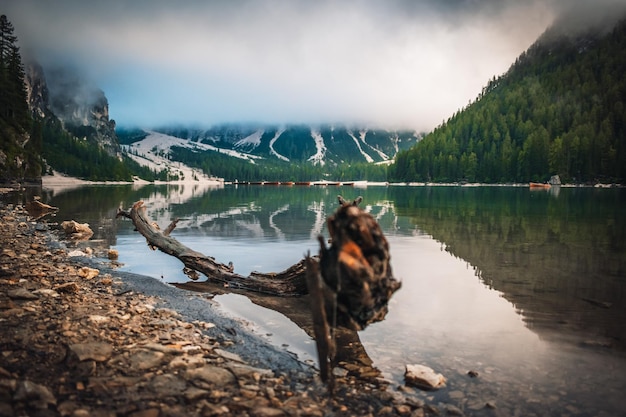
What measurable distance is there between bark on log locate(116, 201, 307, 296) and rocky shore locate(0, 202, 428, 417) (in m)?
2.66

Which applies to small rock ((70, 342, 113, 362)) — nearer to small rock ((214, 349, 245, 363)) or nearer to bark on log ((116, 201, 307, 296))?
small rock ((214, 349, 245, 363))

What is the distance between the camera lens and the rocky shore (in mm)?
5801

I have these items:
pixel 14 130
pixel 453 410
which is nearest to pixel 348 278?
pixel 453 410

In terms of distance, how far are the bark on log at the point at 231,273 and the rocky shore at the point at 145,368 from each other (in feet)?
8.73

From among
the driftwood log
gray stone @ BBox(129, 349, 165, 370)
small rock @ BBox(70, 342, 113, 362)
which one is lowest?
gray stone @ BBox(129, 349, 165, 370)

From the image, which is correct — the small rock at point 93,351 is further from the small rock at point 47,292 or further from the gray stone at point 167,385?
the small rock at point 47,292

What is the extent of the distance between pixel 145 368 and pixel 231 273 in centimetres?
797

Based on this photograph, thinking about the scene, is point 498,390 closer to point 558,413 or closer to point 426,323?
point 558,413

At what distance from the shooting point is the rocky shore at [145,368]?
19.0ft

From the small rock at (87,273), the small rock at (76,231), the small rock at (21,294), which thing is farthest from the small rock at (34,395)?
the small rock at (76,231)

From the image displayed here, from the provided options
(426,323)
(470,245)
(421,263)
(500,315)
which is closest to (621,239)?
(470,245)

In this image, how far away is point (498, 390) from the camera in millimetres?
7340

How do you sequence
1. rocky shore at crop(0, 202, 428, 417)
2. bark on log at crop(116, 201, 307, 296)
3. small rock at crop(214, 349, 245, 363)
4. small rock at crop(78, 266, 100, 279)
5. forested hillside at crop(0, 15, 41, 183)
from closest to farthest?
rocky shore at crop(0, 202, 428, 417)
small rock at crop(214, 349, 245, 363)
bark on log at crop(116, 201, 307, 296)
small rock at crop(78, 266, 100, 279)
forested hillside at crop(0, 15, 41, 183)

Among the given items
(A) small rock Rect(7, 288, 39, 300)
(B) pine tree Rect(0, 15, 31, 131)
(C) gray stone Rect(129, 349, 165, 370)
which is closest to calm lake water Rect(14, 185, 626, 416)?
(C) gray stone Rect(129, 349, 165, 370)
